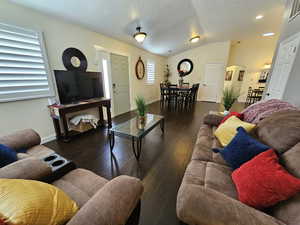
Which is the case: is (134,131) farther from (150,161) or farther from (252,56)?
(252,56)

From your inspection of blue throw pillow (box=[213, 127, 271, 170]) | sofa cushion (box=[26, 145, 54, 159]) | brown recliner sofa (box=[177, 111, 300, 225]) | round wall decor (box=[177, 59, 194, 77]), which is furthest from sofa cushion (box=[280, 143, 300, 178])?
round wall decor (box=[177, 59, 194, 77])

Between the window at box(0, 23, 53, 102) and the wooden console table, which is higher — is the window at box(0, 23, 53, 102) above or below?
above

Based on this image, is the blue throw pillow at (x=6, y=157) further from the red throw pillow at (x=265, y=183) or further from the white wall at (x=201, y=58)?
the white wall at (x=201, y=58)

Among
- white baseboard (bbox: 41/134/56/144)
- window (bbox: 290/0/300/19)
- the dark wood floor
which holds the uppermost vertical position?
window (bbox: 290/0/300/19)

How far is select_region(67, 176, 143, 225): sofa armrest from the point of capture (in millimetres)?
593

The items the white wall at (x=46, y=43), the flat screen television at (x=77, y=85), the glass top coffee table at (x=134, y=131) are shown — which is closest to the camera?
the glass top coffee table at (x=134, y=131)

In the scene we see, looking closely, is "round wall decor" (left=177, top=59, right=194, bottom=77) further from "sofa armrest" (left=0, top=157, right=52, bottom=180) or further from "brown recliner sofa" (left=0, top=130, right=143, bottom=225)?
"sofa armrest" (left=0, top=157, right=52, bottom=180)

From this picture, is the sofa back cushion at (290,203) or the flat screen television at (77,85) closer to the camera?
the sofa back cushion at (290,203)

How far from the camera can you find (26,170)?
0.87 metres

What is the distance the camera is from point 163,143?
252 cm

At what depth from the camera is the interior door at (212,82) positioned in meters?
6.20

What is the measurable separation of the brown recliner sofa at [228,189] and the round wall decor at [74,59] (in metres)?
2.97

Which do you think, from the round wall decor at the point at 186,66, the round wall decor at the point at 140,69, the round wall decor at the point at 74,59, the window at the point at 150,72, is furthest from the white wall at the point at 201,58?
the round wall decor at the point at 74,59

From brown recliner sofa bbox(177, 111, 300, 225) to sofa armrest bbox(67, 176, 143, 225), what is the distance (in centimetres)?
29
